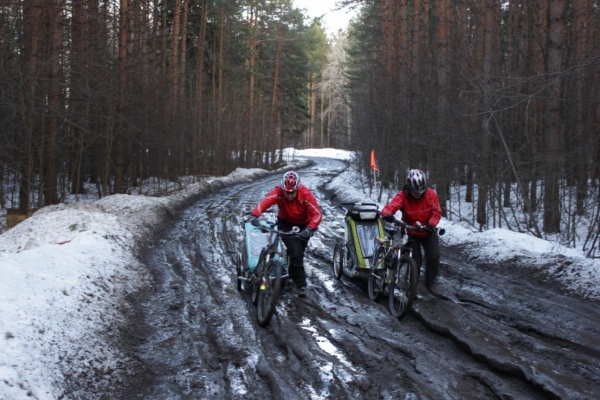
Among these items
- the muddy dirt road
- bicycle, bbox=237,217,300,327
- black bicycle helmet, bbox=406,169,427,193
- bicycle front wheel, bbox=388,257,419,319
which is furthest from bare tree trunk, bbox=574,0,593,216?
bicycle, bbox=237,217,300,327

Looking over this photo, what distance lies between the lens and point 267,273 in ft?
23.1

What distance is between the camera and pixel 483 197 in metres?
13.3

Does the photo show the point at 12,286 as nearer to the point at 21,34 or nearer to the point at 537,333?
the point at 537,333

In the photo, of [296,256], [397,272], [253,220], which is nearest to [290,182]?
[253,220]

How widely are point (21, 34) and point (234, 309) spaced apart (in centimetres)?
1093

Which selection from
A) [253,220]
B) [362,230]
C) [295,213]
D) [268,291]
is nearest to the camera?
[268,291]

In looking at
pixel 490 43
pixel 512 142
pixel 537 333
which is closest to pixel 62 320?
pixel 537 333

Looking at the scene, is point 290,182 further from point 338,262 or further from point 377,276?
point 338,262

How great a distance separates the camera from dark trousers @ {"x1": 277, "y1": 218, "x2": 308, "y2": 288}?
7781mm

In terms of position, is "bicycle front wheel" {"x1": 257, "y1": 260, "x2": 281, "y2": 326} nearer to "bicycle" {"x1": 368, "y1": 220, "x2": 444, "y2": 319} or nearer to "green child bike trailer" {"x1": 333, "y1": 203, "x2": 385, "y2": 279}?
"bicycle" {"x1": 368, "y1": 220, "x2": 444, "y2": 319}

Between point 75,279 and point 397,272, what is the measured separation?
4.35 metres

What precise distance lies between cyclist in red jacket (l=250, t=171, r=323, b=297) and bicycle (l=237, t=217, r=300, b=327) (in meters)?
0.17

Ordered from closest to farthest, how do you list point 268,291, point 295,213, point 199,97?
point 268,291 → point 295,213 → point 199,97

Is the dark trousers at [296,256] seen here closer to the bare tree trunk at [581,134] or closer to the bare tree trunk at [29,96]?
the bare tree trunk at [581,134]
